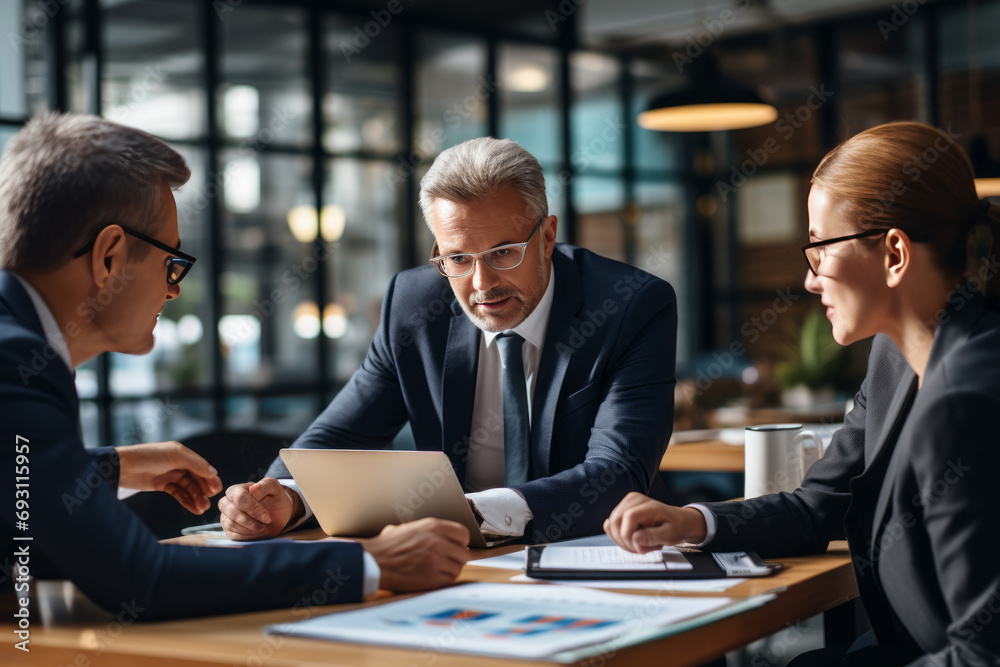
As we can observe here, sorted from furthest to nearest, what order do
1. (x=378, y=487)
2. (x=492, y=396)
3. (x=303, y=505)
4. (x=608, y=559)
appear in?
(x=492, y=396), (x=303, y=505), (x=378, y=487), (x=608, y=559)

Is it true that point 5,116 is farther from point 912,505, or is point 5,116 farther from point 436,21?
point 912,505

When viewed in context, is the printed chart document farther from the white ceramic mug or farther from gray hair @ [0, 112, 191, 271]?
the white ceramic mug

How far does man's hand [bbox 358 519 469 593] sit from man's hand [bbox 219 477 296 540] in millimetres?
486

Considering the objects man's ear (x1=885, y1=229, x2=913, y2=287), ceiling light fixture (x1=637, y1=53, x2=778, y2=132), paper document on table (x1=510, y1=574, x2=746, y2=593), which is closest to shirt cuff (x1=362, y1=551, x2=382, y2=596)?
paper document on table (x1=510, y1=574, x2=746, y2=593)

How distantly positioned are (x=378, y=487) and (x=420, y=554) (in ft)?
1.01

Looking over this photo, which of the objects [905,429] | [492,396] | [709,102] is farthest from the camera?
[709,102]

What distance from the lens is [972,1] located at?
8.16 meters

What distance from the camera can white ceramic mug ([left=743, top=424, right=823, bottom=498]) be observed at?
2.07m

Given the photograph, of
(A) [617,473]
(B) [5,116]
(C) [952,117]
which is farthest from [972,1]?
(A) [617,473]

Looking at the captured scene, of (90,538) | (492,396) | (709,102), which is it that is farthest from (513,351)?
(709,102)

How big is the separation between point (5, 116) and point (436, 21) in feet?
10.3

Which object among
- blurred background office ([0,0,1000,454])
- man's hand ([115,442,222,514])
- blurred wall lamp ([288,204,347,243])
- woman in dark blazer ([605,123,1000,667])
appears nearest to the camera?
woman in dark blazer ([605,123,1000,667])

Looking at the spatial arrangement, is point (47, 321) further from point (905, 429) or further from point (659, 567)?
point (905, 429)

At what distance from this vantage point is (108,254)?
1394 millimetres
